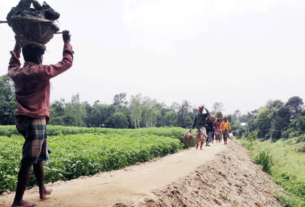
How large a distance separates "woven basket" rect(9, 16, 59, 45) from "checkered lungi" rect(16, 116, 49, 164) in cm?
108

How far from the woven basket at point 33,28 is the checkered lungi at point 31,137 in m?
1.08

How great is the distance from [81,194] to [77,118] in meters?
59.3

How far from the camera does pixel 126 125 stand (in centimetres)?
6775

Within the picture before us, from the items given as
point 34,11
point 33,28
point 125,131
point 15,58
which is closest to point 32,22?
point 33,28

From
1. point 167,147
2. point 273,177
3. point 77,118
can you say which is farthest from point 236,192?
point 77,118

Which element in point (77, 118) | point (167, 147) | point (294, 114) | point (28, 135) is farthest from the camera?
point (77, 118)

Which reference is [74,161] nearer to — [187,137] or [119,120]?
[187,137]

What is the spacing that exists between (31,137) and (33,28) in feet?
4.67

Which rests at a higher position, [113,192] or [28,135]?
[28,135]

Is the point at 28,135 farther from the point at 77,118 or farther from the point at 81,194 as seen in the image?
the point at 77,118

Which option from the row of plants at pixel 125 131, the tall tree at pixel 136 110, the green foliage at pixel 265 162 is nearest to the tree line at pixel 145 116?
the tall tree at pixel 136 110

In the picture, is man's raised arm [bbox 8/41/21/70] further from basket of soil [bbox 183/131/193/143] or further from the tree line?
the tree line

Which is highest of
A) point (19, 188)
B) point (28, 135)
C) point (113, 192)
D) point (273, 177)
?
point (28, 135)

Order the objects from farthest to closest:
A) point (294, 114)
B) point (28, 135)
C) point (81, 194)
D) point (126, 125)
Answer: point (126, 125) → point (294, 114) → point (81, 194) → point (28, 135)
